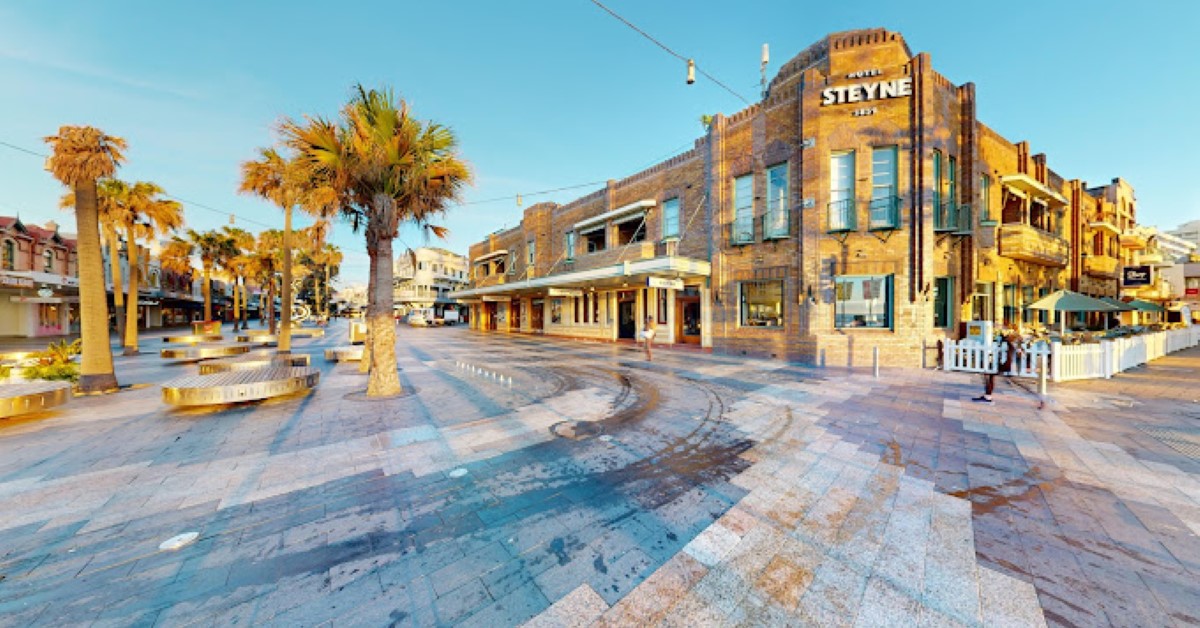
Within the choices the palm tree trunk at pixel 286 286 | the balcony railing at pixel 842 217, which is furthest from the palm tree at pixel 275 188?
the balcony railing at pixel 842 217

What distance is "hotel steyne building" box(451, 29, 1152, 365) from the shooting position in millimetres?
12492

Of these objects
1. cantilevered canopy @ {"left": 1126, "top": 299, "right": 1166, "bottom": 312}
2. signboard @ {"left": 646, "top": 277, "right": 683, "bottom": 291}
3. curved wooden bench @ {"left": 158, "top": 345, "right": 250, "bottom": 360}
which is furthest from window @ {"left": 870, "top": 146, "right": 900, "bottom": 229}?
A: curved wooden bench @ {"left": 158, "top": 345, "right": 250, "bottom": 360}

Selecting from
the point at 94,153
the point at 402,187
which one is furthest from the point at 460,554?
the point at 94,153

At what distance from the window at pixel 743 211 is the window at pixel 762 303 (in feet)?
6.04

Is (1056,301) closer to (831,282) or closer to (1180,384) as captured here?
(1180,384)

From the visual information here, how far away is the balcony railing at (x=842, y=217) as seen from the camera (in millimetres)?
12789

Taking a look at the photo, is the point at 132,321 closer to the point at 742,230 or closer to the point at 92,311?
the point at 92,311

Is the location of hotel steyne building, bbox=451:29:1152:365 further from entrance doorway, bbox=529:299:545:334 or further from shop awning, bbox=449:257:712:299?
entrance doorway, bbox=529:299:545:334

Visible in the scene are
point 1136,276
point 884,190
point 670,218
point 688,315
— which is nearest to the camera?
point 884,190

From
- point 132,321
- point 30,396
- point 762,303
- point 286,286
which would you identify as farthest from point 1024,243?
point 132,321

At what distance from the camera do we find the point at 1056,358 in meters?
9.31

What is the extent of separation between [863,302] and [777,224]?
12.9ft

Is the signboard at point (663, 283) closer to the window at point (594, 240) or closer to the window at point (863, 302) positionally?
the window at point (863, 302)

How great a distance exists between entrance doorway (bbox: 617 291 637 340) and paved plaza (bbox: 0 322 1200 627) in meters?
14.6
